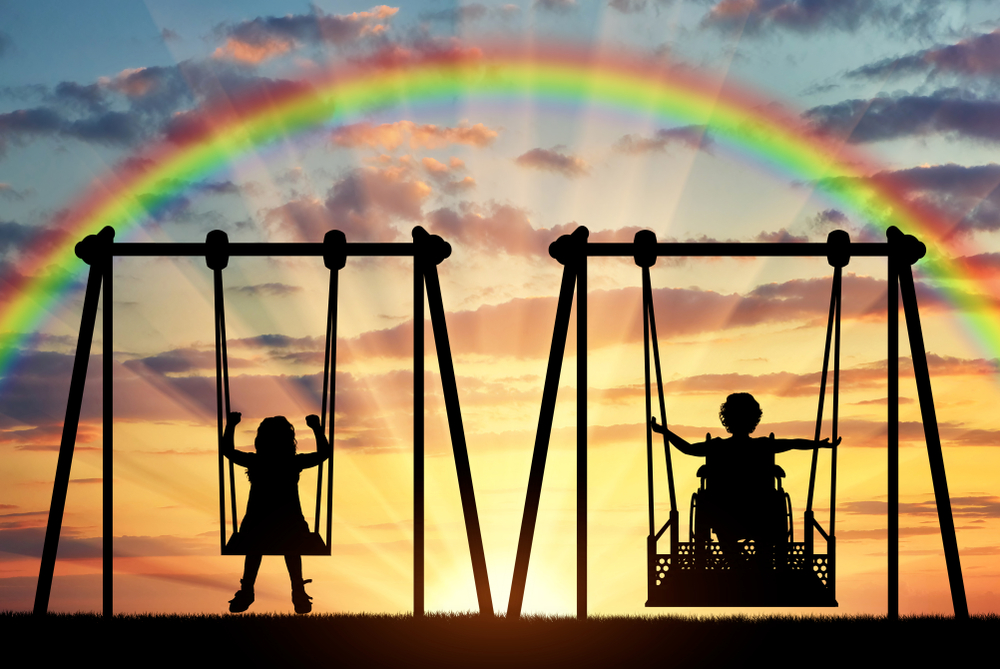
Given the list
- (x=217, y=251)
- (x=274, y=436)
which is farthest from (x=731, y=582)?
(x=217, y=251)


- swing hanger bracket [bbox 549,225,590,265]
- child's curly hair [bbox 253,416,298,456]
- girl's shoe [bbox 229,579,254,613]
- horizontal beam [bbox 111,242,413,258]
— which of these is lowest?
girl's shoe [bbox 229,579,254,613]

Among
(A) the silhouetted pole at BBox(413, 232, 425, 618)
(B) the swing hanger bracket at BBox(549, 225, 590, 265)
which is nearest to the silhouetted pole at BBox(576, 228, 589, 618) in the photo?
(B) the swing hanger bracket at BBox(549, 225, 590, 265)

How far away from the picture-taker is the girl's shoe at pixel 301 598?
12.7m

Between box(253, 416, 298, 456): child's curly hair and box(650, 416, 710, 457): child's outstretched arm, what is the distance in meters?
3.97

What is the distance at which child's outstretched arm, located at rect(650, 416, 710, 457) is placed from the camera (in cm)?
1147

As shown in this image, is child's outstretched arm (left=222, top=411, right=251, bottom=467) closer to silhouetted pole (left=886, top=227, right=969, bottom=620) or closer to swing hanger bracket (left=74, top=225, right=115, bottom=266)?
swing hanger bracket (left=74, top=225, right=115, bottom=266)

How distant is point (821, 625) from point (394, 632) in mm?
4066

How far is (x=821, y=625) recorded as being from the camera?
11.4 meters

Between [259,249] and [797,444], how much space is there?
5.88m

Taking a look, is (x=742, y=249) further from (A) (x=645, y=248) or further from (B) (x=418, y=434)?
(B) (x=418, y=434)

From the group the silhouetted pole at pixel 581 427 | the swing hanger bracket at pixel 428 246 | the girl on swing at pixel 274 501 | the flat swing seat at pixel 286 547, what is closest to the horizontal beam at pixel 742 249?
the silhouetted pole at pixel 581 427

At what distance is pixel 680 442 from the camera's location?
1170 centimetres

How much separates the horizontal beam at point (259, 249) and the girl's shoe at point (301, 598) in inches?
138

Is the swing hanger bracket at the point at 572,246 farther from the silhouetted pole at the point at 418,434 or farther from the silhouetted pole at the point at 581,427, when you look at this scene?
the silhouetted pole at the point at 418,434
